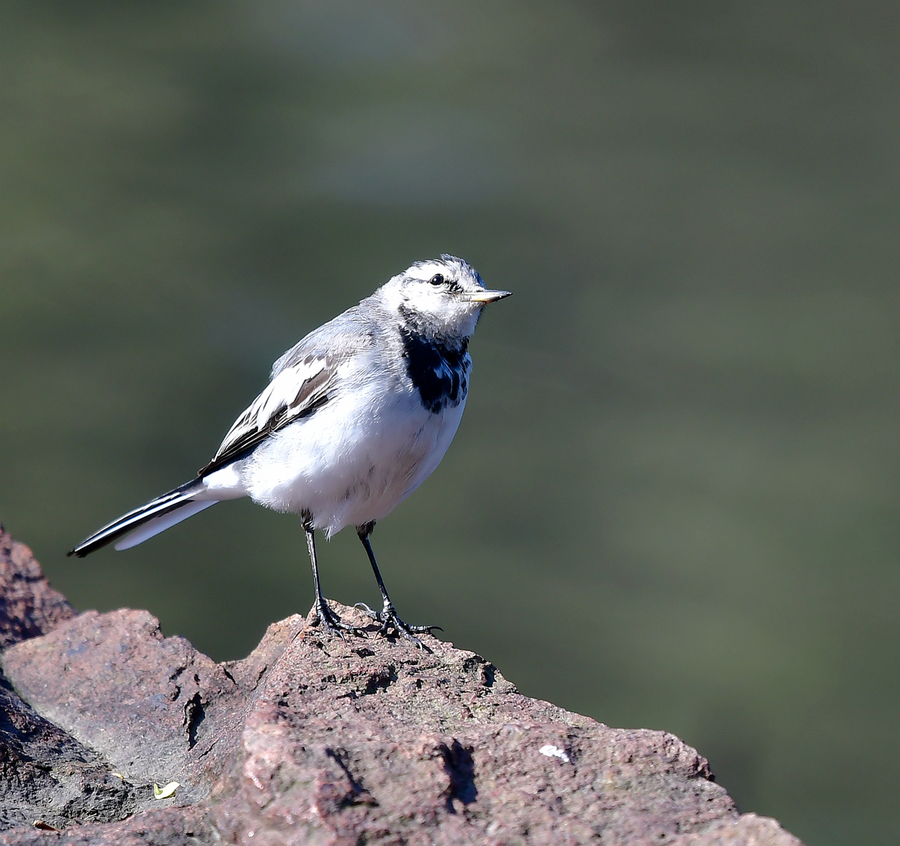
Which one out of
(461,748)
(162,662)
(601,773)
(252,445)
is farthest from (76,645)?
(601,773)

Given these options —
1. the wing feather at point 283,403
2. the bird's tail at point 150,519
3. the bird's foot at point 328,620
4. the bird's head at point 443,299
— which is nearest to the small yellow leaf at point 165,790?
the bird's foot at point 328,620

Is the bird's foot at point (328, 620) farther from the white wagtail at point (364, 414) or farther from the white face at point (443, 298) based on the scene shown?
the white face at point (443, 298)

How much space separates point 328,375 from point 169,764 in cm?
199

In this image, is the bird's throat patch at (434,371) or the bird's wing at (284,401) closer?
the bird's throat patch at (434,371)

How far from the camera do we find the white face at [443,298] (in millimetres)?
5305

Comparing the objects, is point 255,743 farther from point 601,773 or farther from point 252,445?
point 252,445

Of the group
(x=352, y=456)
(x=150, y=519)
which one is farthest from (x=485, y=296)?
(x=150, y=519)

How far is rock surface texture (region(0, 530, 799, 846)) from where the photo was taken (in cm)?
285

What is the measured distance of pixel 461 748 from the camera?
3184 millimetres

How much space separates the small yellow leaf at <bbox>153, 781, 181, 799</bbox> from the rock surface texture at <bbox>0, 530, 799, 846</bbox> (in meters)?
0.02

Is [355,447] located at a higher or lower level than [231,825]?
higher

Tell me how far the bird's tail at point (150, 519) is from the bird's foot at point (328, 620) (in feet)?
4.87

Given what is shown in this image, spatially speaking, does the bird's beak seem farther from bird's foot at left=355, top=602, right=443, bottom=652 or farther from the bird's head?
Result: bird's foot at left=355, top=602, right=443, bottom=652

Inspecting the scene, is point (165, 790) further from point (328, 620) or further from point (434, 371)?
point (434, 371)
